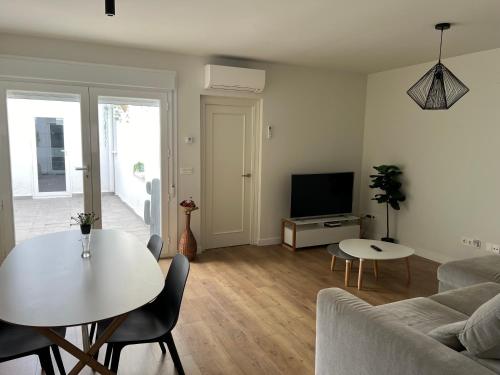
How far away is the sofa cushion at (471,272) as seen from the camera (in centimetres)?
293

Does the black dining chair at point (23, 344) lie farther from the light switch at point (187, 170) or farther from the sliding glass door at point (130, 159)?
the light switch at point (187, 170)

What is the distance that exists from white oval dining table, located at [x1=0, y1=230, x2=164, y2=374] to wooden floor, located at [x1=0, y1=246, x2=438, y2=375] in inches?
29.8

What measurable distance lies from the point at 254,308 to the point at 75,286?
189 cm

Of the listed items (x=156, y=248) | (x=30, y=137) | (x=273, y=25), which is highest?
(x=273, y=25)

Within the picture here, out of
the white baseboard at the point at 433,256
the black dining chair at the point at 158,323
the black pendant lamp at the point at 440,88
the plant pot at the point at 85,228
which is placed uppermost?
the black pendant lamp at the point at 440,88

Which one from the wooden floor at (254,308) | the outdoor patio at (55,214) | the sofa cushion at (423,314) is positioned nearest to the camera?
the sofa cushion at (423,314)

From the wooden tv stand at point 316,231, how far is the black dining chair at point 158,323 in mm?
3054

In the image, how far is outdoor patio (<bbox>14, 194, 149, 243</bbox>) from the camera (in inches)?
167

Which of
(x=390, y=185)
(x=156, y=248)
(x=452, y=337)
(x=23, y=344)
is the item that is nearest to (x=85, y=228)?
(x=156, y=248)

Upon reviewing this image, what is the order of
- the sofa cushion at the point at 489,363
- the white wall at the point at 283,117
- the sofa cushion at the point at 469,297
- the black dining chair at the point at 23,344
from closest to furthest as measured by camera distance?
1. the sofa cushion at the point at 489,363
2. the black dining chair at the point at 23,344
3. the sofa cushion at the point at 469,297
4. the white wall at the point at 283,117

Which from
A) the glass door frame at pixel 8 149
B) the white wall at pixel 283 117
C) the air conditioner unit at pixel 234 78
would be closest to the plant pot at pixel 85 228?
the glass door frame at pixel 8 149

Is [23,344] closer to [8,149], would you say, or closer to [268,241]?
[8,149]

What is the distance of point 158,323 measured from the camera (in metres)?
2.25

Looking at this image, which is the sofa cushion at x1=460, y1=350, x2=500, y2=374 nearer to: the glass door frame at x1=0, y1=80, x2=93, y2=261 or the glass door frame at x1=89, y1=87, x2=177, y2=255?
the glass door frame at x1=89, y1=87, x2=177, y2=255
